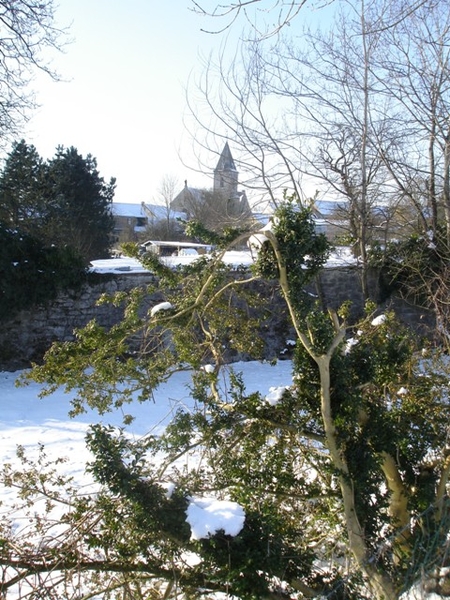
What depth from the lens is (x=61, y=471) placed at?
5.11m

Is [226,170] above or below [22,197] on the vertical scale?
above

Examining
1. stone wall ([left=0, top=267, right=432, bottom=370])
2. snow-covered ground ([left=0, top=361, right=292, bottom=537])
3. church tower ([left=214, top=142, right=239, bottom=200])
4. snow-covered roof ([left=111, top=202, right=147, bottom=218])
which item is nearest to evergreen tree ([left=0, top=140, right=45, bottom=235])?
stone wall ([left=0, top=267, right=432, bottom=370])

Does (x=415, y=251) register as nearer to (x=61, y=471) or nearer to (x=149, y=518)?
(x=61, y=471)

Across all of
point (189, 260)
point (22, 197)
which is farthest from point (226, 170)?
point (22, 197)

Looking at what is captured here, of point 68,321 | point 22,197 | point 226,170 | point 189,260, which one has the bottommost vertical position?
point 68,321

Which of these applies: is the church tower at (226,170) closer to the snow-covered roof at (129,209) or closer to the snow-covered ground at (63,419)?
the snow-covered ground at (63,419)

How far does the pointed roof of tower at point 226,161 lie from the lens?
9078 mm

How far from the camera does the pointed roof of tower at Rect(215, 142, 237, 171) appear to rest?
908cm

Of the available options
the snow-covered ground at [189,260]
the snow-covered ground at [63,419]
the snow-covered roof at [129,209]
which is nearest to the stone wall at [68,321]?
the snow-covered ground at [189,260]

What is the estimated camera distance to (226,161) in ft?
30.7

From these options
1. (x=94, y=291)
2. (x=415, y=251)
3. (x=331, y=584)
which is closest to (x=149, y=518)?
(x=331, y=584)

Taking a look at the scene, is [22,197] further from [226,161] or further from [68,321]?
[226,161]

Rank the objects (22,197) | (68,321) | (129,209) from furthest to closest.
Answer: (129,209) < (22,197) < (68,321)

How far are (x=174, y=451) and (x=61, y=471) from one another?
3.19 meters
